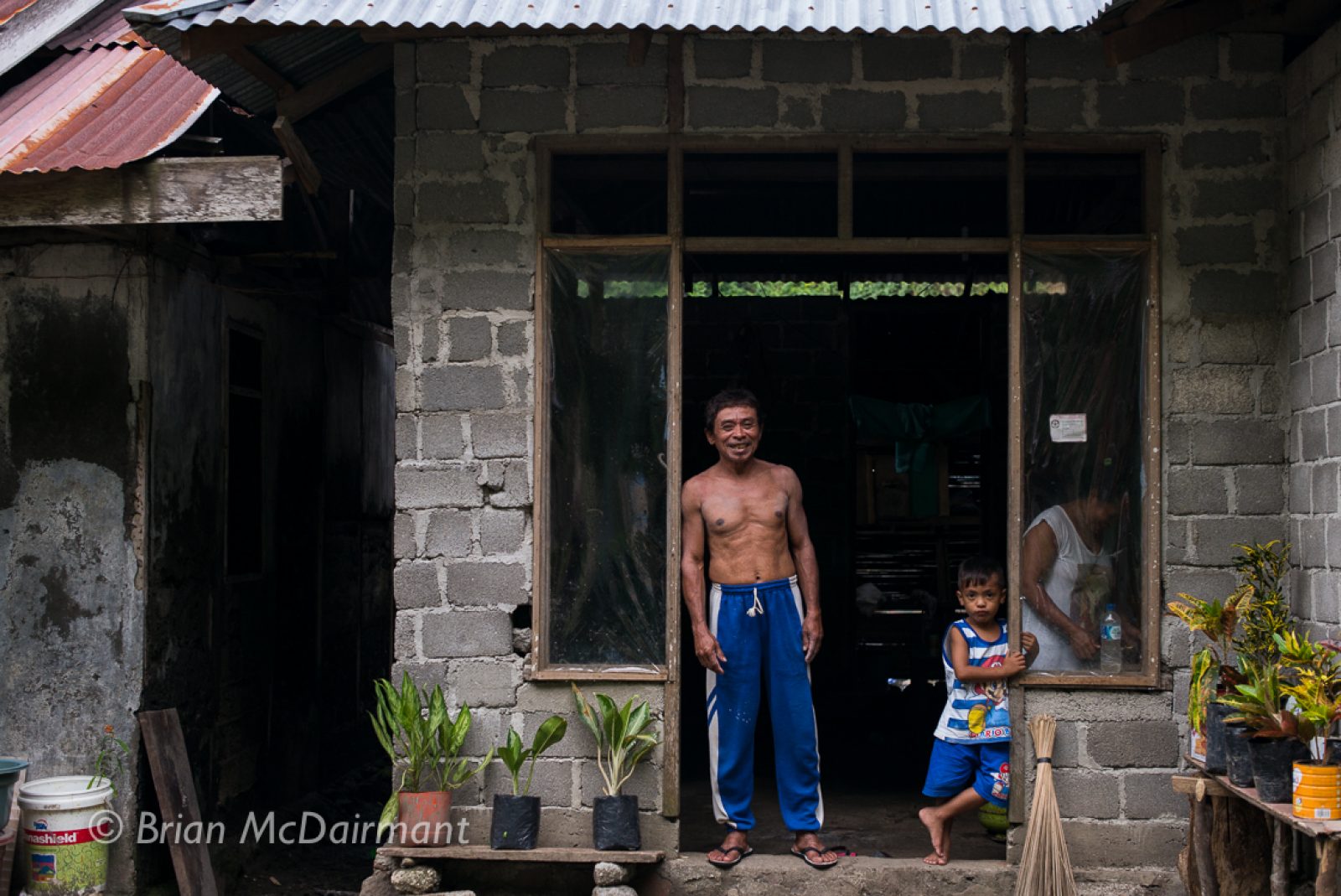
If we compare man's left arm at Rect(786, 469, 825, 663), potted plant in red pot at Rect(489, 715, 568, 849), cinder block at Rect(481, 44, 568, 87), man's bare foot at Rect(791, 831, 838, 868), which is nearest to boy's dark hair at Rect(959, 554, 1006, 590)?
man's left arm at Rect(786, 469, 825, 663)

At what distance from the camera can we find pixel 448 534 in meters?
5.97

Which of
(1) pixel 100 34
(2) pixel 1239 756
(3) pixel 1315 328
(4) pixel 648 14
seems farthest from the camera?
(1) pixel 100 34

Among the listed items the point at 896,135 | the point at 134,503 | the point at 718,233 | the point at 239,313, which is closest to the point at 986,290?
the point at 718,233

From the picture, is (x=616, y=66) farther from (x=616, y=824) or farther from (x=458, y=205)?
(x=616, y=824)

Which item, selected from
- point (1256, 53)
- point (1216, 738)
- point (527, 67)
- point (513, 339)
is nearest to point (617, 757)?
point (513, 339)

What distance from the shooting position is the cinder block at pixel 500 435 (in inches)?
235

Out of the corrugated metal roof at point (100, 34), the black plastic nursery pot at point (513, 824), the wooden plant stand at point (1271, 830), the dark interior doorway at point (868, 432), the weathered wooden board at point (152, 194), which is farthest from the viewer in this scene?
the dark interior doorway at point (868, 432)

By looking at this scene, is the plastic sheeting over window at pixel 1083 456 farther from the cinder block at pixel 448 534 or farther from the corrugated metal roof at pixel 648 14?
the cinder block at pixel 448 534

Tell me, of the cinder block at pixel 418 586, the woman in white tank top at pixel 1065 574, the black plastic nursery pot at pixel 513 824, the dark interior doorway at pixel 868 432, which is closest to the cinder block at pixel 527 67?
the cinder block at pixel 418 586

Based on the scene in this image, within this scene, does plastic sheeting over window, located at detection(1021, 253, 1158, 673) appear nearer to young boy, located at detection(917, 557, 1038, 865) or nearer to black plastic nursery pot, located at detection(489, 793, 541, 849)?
young boy, located at detection(917, 557, 1038, 865)

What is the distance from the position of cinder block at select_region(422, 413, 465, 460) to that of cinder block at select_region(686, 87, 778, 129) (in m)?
1.67

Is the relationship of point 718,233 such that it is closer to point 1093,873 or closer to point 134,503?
point 134,503

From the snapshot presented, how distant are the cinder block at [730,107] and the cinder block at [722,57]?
68 mm

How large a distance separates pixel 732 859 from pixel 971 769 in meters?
1.14
